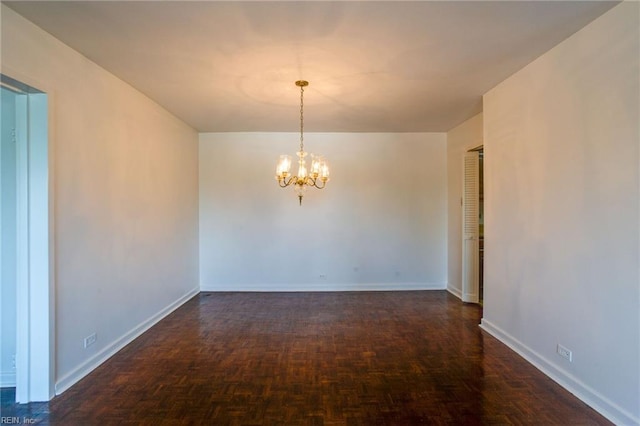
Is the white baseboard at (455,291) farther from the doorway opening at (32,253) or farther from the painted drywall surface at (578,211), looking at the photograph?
the doorway opening at (32,253)

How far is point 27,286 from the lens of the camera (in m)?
2.46

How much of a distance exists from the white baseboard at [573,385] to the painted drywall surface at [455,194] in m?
2.00

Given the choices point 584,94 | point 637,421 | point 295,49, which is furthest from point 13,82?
point 637,421

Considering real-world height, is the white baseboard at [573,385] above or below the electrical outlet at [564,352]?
below

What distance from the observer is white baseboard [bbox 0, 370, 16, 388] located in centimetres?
269

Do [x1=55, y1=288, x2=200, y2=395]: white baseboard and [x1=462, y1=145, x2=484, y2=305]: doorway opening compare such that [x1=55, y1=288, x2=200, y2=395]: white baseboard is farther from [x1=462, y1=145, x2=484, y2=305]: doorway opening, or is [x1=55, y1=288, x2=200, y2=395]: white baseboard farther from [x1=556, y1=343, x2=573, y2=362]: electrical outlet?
[x1=462, y1=145, x2=484, y2=305]: doorway opening

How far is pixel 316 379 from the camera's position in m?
2.85

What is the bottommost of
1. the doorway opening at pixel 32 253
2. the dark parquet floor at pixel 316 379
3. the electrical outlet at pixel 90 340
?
the dark parquet floor at pixel 316 379

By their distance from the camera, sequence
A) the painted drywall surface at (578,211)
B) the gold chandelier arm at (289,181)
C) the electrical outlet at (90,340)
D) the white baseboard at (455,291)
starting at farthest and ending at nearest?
the white baseboard at (455,291) < the gold chandelier arm at (289,181) < the electrical outlet at (90,340) < the painted drywall surface at (578,211)

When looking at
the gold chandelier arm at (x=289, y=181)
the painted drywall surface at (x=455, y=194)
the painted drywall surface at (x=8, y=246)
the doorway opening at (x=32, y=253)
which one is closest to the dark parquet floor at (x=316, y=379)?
the doorway opening at (x=32, y=253)

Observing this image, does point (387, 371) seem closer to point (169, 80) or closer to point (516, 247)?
point (516, 247)

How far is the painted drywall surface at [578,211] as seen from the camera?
2.17m

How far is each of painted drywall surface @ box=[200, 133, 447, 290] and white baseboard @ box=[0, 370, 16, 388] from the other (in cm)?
327

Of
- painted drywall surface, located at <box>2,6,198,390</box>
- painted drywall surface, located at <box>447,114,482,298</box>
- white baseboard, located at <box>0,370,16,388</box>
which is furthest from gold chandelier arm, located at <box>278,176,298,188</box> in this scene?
white baseboard, located at <box>0,370,16,388</box>
